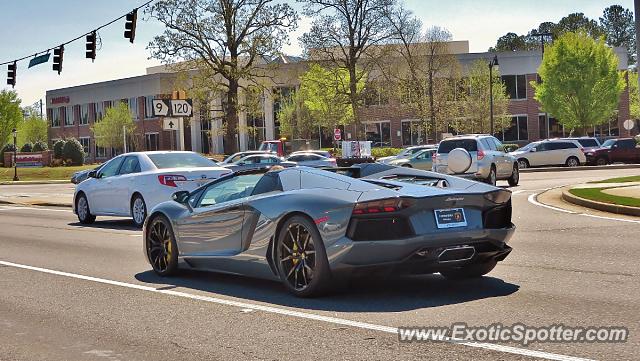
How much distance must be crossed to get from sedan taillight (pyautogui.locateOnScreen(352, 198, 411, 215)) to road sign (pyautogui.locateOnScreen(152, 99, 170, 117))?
853 inches

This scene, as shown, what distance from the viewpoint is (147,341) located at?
6.70 metres

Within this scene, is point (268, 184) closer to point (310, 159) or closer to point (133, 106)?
point (310, 159)

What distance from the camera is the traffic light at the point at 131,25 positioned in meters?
30.8

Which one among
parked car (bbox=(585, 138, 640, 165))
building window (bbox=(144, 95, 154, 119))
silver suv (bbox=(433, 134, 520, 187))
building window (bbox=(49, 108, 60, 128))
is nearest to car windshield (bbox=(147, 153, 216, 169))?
silver suv (bbox=(433, 134, 520, 187))

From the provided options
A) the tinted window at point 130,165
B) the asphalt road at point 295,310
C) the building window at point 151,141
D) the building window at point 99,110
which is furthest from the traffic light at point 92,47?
the building window at point 99,110

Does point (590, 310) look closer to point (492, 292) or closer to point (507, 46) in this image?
point (492, 292)

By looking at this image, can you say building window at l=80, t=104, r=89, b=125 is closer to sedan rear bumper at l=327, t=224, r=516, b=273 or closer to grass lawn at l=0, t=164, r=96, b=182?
grass lawn at l=0, t=164, r=96, b=182

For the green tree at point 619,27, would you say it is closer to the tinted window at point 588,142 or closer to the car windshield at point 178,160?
the tinted window at point 588,142

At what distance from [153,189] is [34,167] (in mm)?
58029

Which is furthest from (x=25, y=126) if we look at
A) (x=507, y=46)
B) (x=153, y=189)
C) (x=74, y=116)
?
(x=153, y=189)

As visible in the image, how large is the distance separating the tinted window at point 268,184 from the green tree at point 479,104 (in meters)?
63.7

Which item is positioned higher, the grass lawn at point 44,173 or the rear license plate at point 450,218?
the rear license plate at point 450,218

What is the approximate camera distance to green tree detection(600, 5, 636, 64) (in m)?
147

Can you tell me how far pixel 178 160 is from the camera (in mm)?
18375
